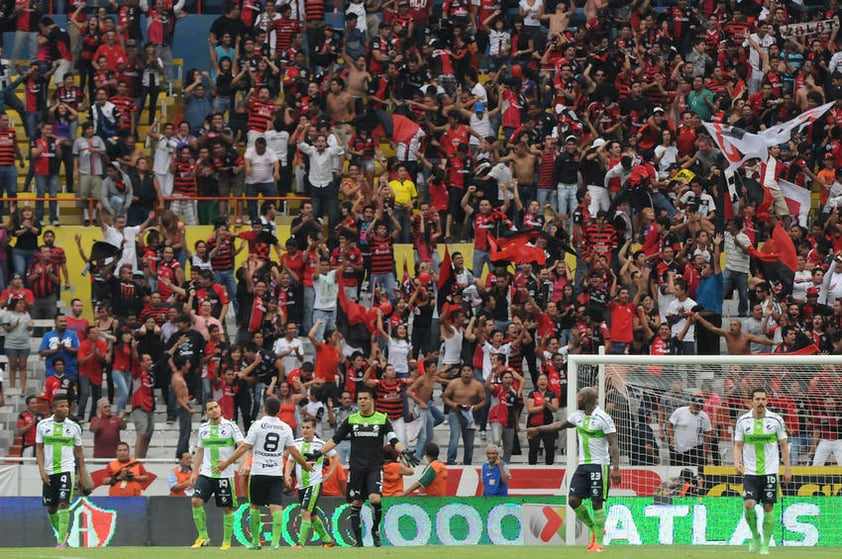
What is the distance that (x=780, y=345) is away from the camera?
75.2 feet

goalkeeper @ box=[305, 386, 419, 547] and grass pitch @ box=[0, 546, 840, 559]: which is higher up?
goalkeeper @ box=[305, 386, 419, 547]

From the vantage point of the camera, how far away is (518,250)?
24609 mm

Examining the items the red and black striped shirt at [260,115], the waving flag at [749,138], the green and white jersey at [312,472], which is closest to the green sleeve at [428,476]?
the green and white jersey at [312,472]

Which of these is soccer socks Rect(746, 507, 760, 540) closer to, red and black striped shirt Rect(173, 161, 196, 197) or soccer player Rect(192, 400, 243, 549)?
soccer player Rect(192, 400, 243, 549)

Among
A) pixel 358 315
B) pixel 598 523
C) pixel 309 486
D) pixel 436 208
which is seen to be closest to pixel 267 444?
pixel 309 486

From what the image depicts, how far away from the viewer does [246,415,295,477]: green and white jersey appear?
1672 centimetres

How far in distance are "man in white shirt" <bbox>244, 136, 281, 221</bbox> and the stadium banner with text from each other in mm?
7454

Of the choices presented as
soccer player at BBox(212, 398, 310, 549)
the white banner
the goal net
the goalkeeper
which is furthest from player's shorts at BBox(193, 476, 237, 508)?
the white banner

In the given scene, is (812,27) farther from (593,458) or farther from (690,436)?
(593,458)

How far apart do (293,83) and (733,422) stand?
10932mm

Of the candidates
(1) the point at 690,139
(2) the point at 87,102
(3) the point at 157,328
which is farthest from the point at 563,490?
(2) the point at 87,102

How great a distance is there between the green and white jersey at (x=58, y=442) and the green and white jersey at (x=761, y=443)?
23.6 feet

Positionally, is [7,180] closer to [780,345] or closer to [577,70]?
[577,70]

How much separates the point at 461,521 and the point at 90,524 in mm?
4591
